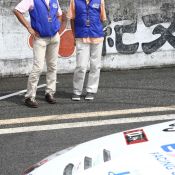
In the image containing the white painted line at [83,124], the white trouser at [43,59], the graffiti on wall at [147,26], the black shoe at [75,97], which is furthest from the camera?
the graffiti on wall at [147,26]

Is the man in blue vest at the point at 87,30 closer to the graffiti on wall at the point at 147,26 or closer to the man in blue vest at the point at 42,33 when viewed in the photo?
the man in blue vest at the point at 42,33

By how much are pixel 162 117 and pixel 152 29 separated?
4.01m

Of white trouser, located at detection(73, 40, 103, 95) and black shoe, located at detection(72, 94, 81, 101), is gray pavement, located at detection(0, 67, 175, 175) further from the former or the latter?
white trouser, located at detection(73, 40, 103, 95)

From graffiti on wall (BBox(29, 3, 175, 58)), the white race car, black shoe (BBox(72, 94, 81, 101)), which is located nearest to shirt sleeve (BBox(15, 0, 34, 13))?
black shoe (BBox(72, 94, 81, 101))

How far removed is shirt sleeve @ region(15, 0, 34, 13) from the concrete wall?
272cm

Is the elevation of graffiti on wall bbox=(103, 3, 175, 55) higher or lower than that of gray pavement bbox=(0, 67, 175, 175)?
higher

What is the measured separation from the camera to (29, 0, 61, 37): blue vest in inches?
283

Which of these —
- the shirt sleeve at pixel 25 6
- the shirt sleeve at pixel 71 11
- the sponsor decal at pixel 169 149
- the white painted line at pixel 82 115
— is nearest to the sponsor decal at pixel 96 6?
the shirt sleeve at pixel 71 11

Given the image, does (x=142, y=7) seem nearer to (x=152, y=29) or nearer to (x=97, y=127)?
(x=152, y=29)

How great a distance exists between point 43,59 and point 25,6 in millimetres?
831

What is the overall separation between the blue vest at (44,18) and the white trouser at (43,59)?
0.52 feet

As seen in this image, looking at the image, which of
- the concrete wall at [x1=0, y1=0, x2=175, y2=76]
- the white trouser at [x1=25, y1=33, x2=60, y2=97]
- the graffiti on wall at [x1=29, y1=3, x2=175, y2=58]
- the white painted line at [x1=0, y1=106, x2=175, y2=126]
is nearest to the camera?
the white painted line at [x1=0, y1=106, x2=175, y2=126]

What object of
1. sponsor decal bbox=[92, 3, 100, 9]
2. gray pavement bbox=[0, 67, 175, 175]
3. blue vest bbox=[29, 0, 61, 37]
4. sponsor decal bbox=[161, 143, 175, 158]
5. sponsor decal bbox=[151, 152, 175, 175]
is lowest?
gray pavement bbox=[0, 67, 175, 175]

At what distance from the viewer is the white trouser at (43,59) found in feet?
24.3
